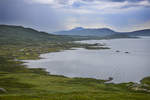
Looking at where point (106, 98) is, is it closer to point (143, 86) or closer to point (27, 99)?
point (27, 99)

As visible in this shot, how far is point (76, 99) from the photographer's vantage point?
43.2 metres

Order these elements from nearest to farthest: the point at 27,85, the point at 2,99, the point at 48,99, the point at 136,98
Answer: the point at 2,99 → the point at 48,99 → the point at 136,98 → the point at 27,85

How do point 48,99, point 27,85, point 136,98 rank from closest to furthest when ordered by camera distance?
point 48,99 < point 136,98 < point 27,85

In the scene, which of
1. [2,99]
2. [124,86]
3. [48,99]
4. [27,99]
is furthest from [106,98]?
[124,86]

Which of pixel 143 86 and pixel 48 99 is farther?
pixel 143 86

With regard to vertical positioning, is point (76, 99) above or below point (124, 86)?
above

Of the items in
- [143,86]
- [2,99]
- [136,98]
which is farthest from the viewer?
[143,86]

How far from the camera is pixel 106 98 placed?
4550 centimetres

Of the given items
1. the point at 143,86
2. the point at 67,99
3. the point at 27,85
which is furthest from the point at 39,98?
the point at 143,86

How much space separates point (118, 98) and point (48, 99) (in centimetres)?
1942

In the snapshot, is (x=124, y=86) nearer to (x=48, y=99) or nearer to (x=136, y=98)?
(x=136, y=98)

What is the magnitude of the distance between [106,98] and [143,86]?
1293 inches

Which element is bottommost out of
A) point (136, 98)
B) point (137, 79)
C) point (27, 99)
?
point (137, 79)

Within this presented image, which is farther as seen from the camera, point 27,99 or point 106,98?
point 106,98
